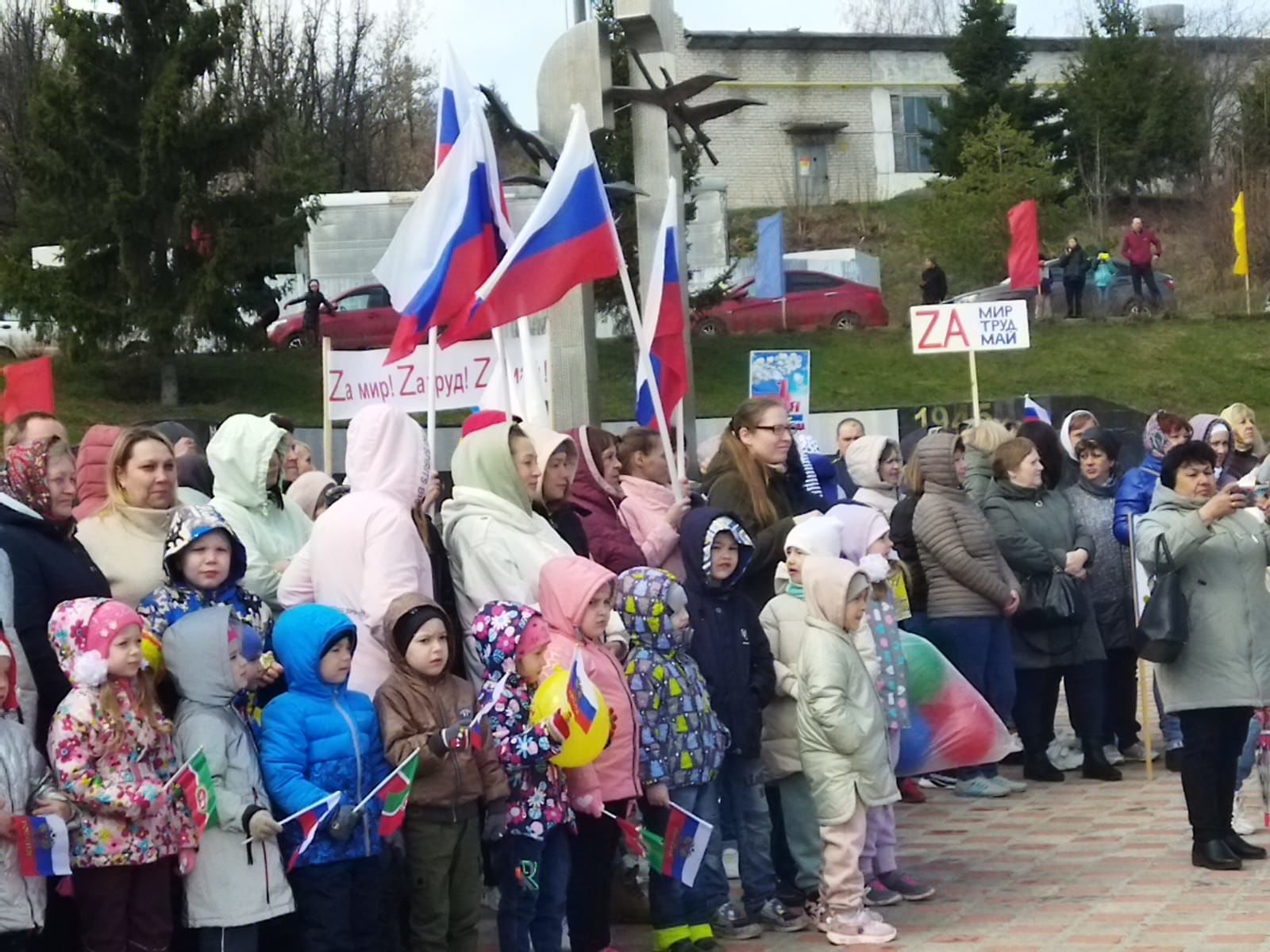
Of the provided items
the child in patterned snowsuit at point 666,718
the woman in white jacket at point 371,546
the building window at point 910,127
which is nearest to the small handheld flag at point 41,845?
the woman in white jacket at point 371,546

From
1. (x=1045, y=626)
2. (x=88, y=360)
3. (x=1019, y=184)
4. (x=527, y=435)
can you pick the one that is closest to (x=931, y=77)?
(x=1019, y=184)

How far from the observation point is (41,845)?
18.4ft

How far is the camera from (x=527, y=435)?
24.6ft

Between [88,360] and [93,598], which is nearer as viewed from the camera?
[93,598]

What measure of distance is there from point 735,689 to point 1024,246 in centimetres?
2315

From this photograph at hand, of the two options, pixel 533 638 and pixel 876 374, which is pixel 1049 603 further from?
pixel 876 374

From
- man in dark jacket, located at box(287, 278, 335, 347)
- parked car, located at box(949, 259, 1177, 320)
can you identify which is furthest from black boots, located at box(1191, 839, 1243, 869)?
parked car, located at box(949, 259, 1177, 320)

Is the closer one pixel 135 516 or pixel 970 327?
pixel 135 516

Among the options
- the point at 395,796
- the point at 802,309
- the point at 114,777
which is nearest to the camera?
the point at 114,777

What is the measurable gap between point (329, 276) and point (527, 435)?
3043 centimetres

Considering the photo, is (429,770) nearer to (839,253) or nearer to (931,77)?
(839,253)

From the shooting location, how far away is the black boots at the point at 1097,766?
443 inches

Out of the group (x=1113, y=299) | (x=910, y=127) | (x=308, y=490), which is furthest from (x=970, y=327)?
(x=910, y=127)

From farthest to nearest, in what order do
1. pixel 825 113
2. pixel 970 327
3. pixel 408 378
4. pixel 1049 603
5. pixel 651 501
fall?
1. pixel 825 113
2. pixel 970 327
3. pixel 408 378
4. pixel 1049 603
5. pixel 651 501
